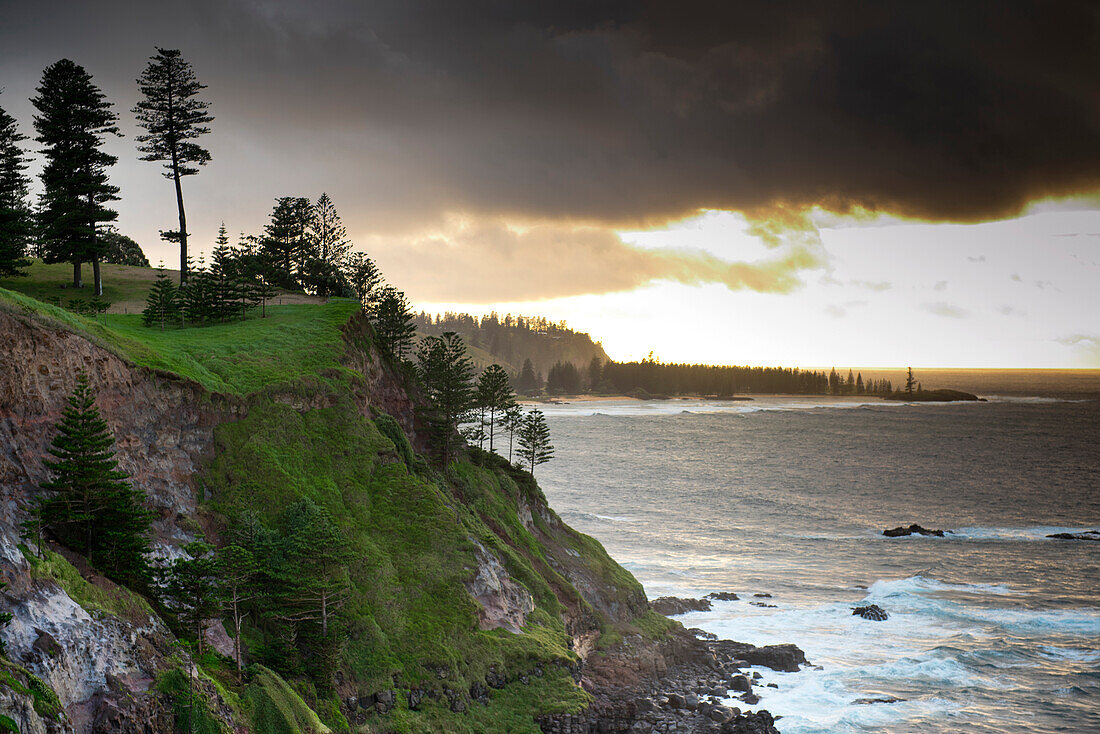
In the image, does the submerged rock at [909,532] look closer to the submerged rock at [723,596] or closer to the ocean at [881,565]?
the ocean at [881,565]

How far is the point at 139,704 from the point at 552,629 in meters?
26.8

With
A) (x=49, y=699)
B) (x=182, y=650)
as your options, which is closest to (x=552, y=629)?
(x=182, y=650)

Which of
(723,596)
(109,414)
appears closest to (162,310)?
(109,414)

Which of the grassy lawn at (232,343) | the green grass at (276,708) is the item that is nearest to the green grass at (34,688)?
the green grass at (276,708)

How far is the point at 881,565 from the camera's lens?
3140 inches

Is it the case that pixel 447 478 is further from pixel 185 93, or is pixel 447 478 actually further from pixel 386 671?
pixel 185 93

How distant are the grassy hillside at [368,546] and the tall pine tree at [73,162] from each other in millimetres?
11683

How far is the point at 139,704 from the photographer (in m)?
23.3

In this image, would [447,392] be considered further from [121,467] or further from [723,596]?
[723,596]

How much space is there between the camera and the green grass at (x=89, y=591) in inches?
938

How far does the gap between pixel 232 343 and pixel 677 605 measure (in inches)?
1781

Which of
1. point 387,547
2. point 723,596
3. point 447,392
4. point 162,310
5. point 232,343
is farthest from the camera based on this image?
point 723,596

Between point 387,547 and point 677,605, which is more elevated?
point 387,547

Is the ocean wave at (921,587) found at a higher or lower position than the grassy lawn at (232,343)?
lower
